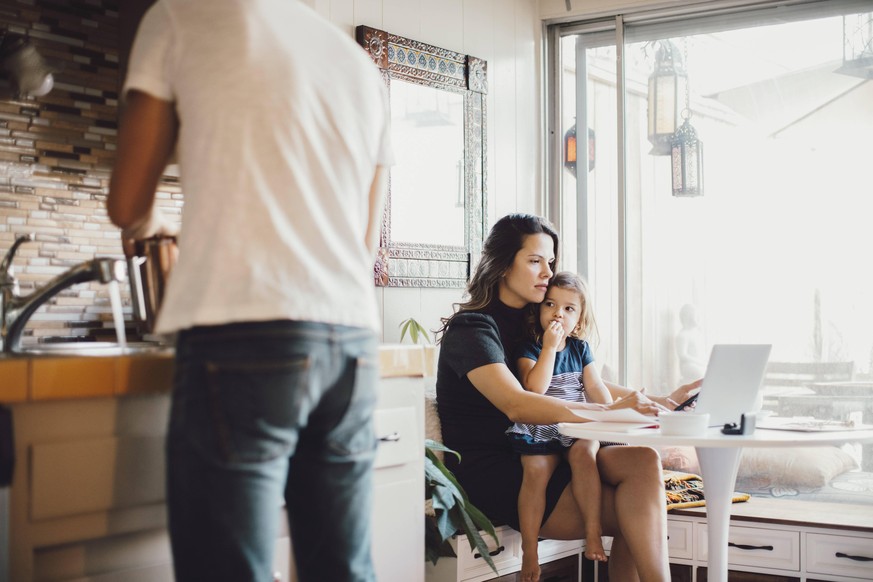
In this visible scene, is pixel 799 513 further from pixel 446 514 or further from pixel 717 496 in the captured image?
pixel 446 514

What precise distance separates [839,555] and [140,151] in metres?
2.81

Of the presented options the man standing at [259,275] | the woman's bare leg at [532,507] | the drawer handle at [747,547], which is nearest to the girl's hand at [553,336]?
the woman's bare leg at [532,507]

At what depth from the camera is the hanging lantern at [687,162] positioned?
3912 millimetres

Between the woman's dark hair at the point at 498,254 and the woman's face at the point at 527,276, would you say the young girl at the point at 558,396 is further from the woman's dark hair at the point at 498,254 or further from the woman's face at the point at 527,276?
the woman's dark hair at the point at 498,254

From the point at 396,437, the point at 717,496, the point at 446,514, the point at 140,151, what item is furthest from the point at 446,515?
the point at 140,151

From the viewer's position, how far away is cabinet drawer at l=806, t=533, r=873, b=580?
315 cm

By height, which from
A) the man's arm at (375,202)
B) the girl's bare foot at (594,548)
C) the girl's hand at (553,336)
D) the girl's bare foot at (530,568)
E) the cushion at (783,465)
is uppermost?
the man's arm at (375,202)

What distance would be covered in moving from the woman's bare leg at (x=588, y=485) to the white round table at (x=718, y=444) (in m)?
0.20

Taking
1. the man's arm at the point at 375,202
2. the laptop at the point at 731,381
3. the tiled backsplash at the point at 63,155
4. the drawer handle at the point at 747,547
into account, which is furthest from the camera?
the drawer handle at the point at 747,547

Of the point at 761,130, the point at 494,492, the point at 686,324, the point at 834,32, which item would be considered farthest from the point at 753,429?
the point at 834,32

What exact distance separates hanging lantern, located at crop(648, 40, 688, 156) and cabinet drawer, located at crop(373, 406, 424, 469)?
2.53m

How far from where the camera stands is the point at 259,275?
3.70 feet

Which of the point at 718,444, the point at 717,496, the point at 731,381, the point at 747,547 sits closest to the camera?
the point at 718,444

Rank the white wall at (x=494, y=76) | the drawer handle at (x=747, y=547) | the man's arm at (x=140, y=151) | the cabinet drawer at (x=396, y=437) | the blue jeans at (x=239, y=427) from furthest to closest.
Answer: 1. the white wall at (x=494, y=76)
2. the drawer handle at (x=747, y=547)
3. the cabinet drawer at (x=396, y=437)
4. the man's arm at (x=140, y=151)
5. the blue jeans at (x=239, y=427)
